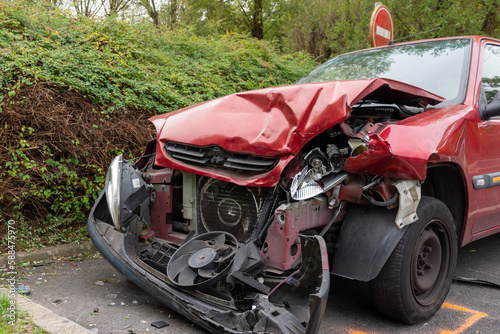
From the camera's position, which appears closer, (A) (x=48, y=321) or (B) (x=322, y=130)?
(A) (x=48, y=321)

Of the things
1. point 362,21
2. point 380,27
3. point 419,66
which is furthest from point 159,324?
point 362,21

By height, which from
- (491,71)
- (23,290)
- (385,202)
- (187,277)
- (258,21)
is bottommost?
(23,290)

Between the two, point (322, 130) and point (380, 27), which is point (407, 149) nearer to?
point (322, 130)

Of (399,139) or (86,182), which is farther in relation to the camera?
(86,182)

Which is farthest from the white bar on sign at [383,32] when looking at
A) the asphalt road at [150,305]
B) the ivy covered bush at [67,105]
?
the asphalt road at [150,305]

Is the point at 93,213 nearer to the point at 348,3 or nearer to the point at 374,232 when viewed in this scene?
the point at 374,232

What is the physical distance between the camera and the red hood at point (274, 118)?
2.62 m

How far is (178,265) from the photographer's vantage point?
Result: 2.76 m

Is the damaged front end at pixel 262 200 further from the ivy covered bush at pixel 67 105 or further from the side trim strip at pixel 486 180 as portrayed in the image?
the ivy covered bush at pixel 67 105

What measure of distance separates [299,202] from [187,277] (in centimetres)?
82

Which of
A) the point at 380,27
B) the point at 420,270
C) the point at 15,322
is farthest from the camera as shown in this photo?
the point at 380,27

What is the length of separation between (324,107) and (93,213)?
1891 millimetres

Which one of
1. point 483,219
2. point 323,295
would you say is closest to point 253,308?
point 323,295

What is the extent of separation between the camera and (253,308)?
2.38 m
